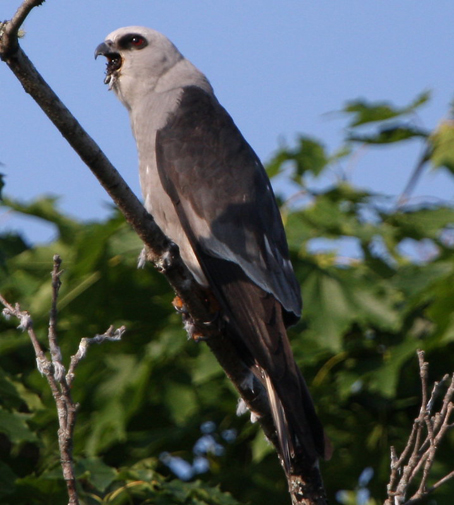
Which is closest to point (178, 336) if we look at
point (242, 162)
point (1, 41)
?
point (242, 162)

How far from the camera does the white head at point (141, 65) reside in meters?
4.80

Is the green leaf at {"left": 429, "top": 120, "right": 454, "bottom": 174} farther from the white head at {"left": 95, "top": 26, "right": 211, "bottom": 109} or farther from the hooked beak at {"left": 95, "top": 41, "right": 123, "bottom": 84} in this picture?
the hooked beak at {"left": 95, "top": 41, "right": 123, "bottom": 84}

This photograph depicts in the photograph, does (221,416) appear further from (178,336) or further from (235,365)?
(235,365)

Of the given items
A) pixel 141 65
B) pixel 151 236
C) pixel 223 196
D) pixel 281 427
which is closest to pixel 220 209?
pixel 223 196

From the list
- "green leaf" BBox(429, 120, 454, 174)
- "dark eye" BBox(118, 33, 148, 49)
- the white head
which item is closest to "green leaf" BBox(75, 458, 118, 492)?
the white head

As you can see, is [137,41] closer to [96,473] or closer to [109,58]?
[109,58]

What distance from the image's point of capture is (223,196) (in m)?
4.22

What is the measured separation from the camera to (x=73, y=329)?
15.1 feet

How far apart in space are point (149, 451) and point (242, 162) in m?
1.60

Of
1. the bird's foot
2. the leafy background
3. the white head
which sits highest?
the white head

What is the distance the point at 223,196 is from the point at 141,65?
1.11 m

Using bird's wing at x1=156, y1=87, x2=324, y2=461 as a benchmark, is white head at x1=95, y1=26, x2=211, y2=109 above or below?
above

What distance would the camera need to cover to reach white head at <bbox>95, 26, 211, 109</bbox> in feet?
15.8

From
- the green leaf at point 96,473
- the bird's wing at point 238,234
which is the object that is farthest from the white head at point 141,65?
the green leaf at point 96,473
